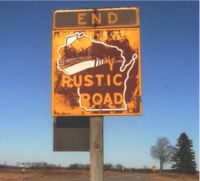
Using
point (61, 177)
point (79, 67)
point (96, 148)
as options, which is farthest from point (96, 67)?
point (61, 177)

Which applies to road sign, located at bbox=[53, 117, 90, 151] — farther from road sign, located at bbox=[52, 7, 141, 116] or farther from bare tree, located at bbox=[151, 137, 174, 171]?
bare tree, located at bbox=[151, 137, 174, 171]

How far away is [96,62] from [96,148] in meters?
1.09

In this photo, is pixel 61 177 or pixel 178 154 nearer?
pixel 61 177

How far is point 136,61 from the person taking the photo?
259 inches

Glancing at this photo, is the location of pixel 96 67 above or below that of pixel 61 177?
above

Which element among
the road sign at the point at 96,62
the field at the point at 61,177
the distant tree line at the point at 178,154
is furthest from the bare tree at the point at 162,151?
the road sign at the point at 96,62

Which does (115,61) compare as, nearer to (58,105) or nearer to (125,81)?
(125,81)

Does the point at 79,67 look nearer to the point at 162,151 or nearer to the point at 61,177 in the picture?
the point at 61,177

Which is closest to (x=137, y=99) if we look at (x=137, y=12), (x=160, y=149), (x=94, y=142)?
(x=94, y=142)

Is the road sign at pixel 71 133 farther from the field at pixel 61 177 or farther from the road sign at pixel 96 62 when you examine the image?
the field at pixel 61 177

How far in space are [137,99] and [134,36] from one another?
83 cm

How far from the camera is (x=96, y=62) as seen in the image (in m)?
6.64

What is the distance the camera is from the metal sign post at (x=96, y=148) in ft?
21.1

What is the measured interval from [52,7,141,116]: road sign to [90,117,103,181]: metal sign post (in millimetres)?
145
